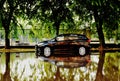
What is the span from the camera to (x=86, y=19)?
2928cm

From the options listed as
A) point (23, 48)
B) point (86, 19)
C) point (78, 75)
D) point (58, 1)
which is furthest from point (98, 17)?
point (78, 75)

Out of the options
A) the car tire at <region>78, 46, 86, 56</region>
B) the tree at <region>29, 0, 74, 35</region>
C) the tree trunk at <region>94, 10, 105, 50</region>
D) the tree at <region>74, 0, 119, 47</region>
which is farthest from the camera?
the tree trunk at <region>94, 10, 105, 50</region>

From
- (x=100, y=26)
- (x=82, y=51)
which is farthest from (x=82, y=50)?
(x=100, y=26)

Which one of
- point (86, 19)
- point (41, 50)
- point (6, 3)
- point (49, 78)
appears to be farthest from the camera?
point (86, 19)

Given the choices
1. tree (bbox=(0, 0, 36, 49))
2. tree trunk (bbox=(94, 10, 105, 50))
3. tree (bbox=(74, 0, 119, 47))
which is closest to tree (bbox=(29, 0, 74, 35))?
tree (bbox=(74, 0, 119, 47))

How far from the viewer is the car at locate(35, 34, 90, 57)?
62.3ft

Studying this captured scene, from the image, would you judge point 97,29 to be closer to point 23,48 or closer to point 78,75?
point 23,48

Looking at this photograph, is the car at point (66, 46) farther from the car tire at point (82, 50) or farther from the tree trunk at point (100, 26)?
the tree trunk at point (100, 26)

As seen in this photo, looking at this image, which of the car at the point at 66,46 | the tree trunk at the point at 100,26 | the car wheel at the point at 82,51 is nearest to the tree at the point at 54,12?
the tree trunk at the point at 100,26

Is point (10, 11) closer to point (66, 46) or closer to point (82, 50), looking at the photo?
point (66, 46)

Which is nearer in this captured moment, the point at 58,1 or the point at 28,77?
the point at 28,77

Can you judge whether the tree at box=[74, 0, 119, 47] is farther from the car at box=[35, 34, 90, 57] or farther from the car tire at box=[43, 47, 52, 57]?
the car tire at box=[43, 47, 52, 57]

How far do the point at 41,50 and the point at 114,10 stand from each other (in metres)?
10.7

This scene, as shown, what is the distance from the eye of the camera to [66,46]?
18.9 metres
